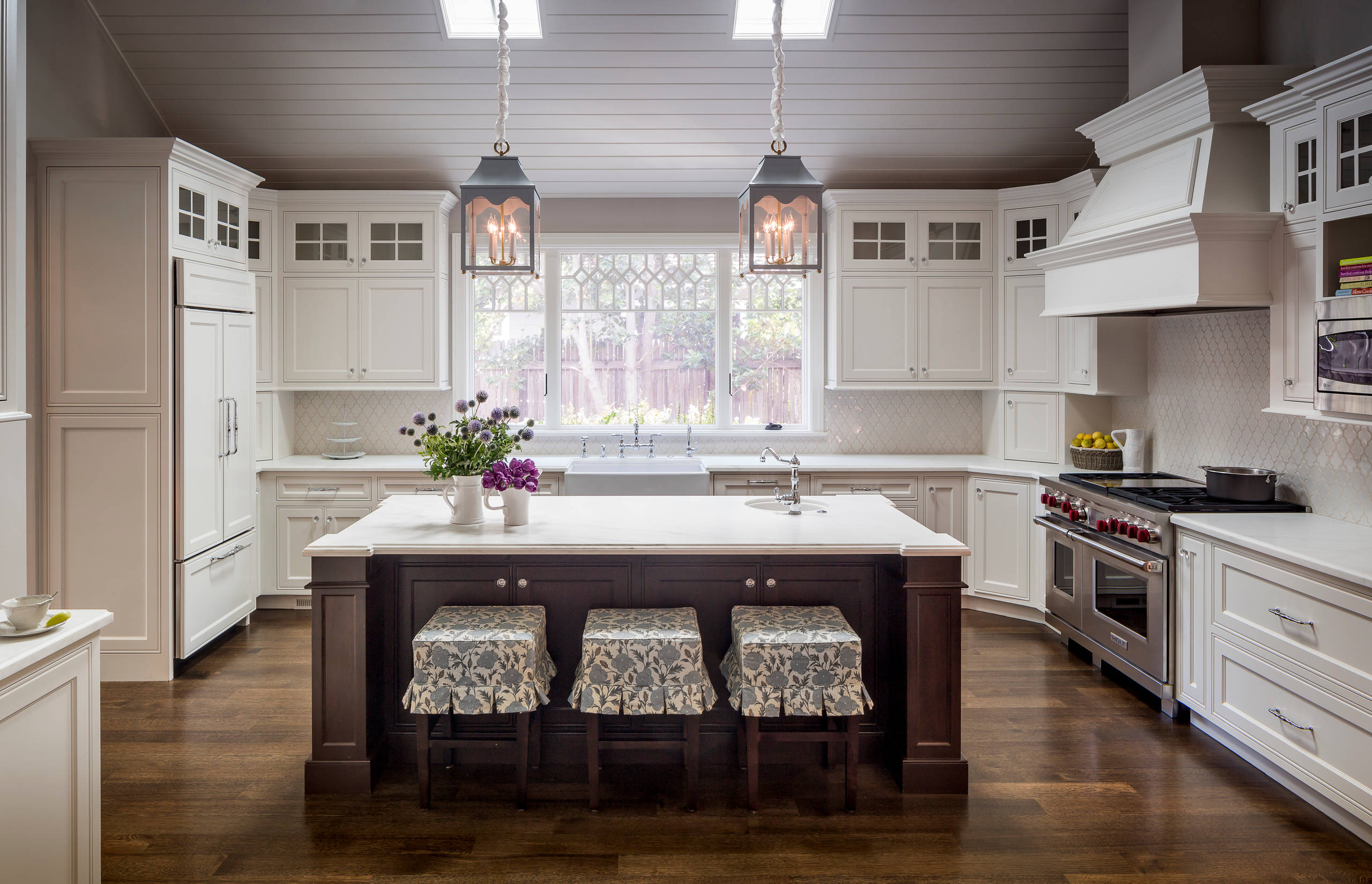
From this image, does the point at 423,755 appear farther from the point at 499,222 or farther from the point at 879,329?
the point at 879,329

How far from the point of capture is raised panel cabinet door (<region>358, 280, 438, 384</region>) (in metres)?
5.47

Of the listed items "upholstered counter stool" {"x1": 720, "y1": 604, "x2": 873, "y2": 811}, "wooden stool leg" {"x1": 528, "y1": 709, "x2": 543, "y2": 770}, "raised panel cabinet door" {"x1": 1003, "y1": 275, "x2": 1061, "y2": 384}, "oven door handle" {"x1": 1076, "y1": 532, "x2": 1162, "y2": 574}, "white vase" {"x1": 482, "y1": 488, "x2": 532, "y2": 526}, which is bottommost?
"wooden stool leg" {"x1": 528, "y1": 709, "x2": 543, "y2": 770}

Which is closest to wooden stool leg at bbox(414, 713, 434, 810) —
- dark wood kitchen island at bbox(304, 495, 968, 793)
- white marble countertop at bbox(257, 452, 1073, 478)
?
dark wood kitchen island at bbox(304, 495, 968, 793)

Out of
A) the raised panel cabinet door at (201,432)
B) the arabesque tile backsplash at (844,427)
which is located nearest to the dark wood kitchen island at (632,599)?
the raised panel cabinet door at (201,432)

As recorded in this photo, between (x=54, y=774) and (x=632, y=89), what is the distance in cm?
415

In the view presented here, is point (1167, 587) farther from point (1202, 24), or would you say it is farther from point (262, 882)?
point (262, 882)

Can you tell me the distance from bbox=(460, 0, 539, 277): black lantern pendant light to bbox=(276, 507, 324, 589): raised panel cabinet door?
10.3 ft

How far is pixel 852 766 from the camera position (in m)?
2.86

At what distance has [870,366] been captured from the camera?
18.3 feet

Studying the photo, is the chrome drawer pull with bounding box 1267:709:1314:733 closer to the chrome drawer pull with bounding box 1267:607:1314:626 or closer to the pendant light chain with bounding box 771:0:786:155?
the chrome drawer pull with bounding box 1267:607:1314:626

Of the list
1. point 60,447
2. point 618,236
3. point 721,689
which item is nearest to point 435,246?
point 618,236

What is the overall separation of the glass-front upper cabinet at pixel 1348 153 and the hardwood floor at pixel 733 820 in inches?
81.6

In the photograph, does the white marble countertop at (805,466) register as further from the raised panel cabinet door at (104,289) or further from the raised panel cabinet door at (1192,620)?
the raised panel cabinet door at (1192,620)

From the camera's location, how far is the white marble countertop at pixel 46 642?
186 cm
